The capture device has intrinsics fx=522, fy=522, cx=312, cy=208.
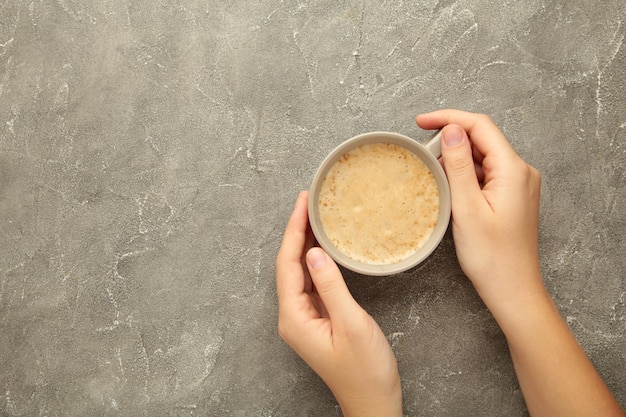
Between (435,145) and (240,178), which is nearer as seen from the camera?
(435,145)

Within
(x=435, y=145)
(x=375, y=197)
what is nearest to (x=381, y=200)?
(x=375, y=197)

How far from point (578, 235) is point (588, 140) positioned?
174mm

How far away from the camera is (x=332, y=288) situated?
31.8 inches

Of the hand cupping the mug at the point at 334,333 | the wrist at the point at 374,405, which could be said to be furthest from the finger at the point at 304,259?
the wrist at the point at 374,405

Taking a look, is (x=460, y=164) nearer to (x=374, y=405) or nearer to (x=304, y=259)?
(x=304, y=259)

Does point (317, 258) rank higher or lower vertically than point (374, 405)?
higher

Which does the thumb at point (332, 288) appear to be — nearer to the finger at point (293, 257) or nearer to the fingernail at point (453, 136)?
the finger at point (293, 257)

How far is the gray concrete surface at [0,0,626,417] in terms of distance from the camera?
0.95 metres

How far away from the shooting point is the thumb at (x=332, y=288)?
2.63 ft

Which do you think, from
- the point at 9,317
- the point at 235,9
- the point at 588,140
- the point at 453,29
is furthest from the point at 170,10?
the point at 588,140

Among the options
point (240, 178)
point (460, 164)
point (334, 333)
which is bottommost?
point (334, 333)

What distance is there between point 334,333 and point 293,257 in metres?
0.14

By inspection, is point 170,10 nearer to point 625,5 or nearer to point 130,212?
point 130,212

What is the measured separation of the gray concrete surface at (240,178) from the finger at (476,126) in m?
0.07
